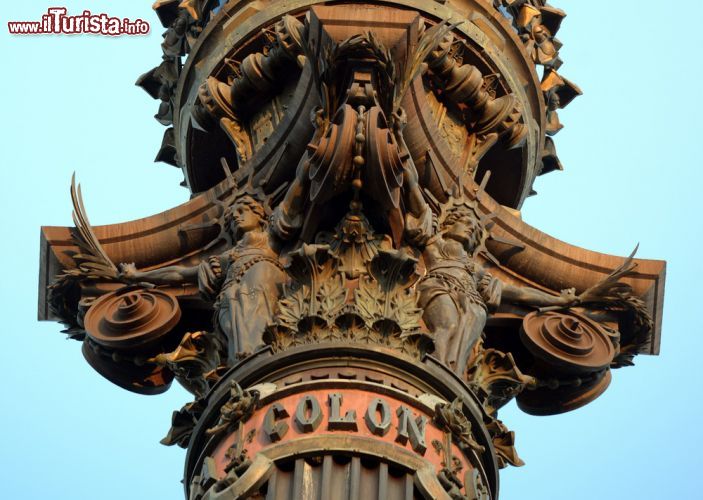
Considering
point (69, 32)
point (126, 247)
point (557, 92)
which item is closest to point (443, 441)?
point (126, 247)

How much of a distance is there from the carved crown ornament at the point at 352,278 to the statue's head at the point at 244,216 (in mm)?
34

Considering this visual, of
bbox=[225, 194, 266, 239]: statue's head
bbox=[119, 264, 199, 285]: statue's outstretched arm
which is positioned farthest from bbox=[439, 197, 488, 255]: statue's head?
bbox=[119, 264, 199, 285]: statue's outstretched arm

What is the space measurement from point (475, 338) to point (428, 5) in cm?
764

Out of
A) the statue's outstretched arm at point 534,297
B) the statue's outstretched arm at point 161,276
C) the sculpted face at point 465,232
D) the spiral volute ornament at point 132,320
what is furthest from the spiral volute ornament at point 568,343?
the spiral volute ornament at point 132,320

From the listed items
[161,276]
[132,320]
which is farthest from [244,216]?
[132,320]

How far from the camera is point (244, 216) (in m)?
31.5

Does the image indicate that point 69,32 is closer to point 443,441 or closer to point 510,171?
point 510,171

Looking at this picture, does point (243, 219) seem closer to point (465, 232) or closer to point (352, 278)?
point (352, 278)

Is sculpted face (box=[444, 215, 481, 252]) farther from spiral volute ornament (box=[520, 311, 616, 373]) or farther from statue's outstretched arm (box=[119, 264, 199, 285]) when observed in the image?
statue's outstretched arm (box=[119, 264, 199, 285])

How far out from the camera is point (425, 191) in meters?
31.8

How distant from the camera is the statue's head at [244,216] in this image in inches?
1233

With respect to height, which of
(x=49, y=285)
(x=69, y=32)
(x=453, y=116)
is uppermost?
(x=69, y=32)

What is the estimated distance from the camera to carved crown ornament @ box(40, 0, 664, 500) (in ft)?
88.1

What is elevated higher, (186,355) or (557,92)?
(557,92)
